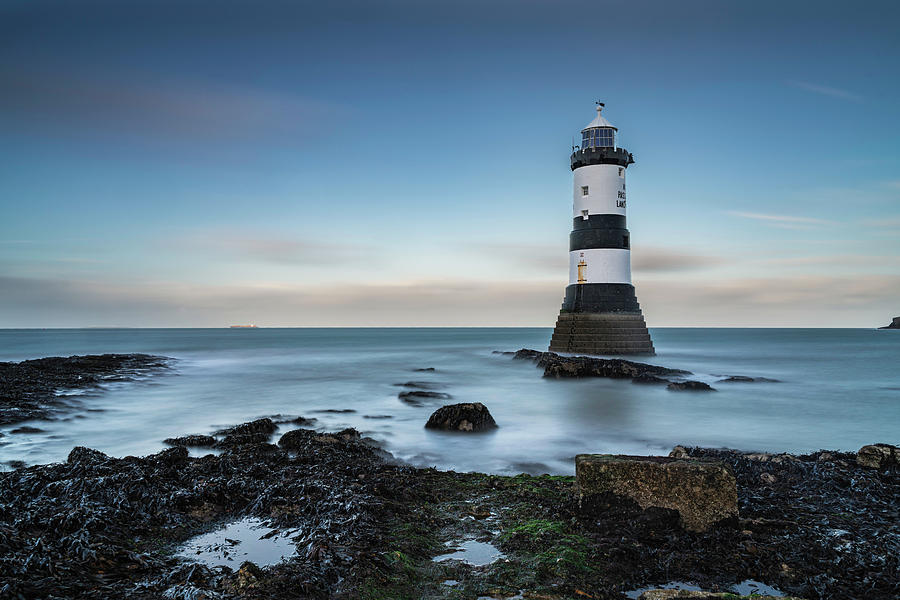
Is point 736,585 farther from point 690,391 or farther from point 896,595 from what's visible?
point 690,391

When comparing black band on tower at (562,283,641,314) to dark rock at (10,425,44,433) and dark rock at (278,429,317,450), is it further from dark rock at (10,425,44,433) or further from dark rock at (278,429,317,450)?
dark rock at (10,425,44,433)

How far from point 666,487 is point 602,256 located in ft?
66.1

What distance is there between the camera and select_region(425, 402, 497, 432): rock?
28.8ft

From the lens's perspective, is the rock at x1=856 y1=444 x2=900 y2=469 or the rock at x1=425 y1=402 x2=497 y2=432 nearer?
the rock at x1=856 y1=444 x2=900 y2=469

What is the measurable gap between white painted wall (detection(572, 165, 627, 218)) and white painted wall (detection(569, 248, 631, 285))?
173 cm

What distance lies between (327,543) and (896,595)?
339cm

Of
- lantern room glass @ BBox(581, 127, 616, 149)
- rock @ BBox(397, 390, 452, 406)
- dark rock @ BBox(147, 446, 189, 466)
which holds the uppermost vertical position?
lantern room glass @ BBox(581, 127, 616, 149)

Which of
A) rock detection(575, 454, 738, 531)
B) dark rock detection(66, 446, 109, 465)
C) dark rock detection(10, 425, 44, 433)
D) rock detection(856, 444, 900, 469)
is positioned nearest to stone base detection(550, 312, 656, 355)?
rock detection(856, 444, 900, 469)

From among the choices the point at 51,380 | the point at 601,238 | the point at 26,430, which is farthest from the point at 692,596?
the point at 601,238

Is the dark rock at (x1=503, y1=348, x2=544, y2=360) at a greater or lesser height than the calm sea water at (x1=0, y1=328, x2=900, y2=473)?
greater

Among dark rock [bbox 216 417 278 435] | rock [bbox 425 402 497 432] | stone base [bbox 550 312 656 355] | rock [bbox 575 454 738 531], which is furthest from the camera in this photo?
stone base [bbox 550 312 656 355]

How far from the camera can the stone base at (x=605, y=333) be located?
2331 centimetres

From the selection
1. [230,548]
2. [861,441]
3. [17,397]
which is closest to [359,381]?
[17,397]

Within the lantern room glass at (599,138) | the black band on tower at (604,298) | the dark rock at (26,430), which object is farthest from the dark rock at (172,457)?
the lantern room glass at (599,138)
